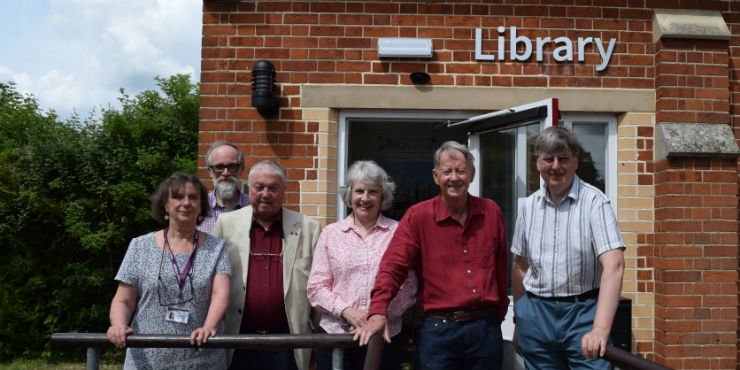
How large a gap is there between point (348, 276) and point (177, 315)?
2.70 ft

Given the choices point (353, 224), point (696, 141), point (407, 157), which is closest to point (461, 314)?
point (353, 224)

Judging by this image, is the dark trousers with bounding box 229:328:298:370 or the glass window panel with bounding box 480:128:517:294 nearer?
the dark trousers with bounding box 229:328:298:370

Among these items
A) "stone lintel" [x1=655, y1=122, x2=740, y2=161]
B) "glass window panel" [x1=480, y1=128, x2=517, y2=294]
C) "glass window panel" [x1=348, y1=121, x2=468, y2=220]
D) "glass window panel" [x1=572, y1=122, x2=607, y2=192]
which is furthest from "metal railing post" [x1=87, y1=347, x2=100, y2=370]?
"glass window panel" [x1=348, y1=121, x2=468, y2=220]

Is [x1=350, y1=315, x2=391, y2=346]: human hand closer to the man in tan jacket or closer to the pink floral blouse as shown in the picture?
the pink floral blouse

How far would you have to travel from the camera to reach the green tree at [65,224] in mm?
6676

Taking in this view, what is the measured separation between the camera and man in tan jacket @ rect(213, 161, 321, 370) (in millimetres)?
2742

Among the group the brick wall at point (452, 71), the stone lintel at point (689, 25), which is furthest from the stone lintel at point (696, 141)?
the stone lintel at point (689, 25)

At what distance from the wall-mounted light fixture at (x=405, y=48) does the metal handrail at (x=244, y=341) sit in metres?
3.01

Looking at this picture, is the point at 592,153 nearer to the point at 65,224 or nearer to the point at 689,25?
the point at 689,25

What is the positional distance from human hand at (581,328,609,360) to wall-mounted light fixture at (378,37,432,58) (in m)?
2.98

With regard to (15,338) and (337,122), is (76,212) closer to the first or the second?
(15,338)

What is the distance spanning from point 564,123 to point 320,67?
2198mm

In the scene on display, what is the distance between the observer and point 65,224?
6742 millimetres

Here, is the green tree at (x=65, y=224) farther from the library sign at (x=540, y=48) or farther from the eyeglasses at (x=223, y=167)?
the library sign at (x=540, y=48)
